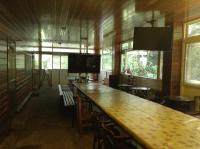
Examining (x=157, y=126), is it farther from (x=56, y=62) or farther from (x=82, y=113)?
(x=56, y=62)

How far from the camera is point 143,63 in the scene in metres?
7.82

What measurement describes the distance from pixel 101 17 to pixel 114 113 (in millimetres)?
3106

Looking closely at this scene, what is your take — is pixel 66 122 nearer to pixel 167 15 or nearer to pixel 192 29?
pixel 167 15

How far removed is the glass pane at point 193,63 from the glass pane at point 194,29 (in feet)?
0.93

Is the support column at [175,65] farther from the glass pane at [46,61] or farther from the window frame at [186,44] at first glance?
the glass pane at [46,61]

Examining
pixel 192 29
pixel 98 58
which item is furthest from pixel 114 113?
pixel 98 58

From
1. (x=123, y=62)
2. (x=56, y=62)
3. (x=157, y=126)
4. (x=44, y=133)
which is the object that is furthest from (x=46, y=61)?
(x=157, y=126)

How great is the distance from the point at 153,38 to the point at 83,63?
291 cm

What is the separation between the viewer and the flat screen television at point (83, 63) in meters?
6.38

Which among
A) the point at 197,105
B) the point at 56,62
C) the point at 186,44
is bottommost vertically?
the point at 197,105

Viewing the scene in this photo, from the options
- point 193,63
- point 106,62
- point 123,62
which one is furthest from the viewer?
point 106,62

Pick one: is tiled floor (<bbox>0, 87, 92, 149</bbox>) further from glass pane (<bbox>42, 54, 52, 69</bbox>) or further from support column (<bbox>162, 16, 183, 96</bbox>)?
glass pane (<bbox>42, 54, 52, 69</bbox>)

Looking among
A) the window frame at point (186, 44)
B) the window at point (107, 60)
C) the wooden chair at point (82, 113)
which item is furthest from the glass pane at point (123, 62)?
the wooden chair at point (82, 113)

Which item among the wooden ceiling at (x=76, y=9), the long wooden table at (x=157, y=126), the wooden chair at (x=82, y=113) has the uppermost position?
the wooden ceiling at (x=76, y=9)
